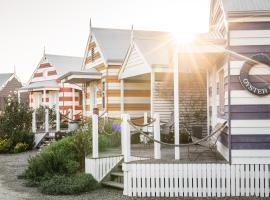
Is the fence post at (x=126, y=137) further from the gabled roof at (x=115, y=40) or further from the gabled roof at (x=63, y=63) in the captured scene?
the gabled roof at (x=63, y=63)

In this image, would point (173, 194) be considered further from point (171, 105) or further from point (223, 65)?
point (171, 105)

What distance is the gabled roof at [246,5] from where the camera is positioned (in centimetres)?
962

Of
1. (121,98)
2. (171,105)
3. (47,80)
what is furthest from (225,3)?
(47,80)

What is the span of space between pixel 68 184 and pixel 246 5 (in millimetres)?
6100

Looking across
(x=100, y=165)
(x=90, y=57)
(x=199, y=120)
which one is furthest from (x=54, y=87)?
(x=100, y=165)

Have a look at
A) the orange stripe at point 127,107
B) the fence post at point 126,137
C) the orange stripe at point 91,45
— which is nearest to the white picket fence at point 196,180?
the fence post at point 126,137

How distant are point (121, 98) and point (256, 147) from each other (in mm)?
11903

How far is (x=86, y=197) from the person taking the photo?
384 inches

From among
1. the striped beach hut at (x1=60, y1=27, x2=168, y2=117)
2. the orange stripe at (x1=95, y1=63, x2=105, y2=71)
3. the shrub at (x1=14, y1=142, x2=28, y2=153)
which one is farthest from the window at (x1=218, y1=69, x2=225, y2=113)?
the shrub at (x1=14, y1=142, x2=28, y2=153)

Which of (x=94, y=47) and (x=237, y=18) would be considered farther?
(x=94, y=47)

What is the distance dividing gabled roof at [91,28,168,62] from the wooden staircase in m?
10.1

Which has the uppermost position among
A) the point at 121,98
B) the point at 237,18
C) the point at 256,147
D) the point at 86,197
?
the point at 237,18

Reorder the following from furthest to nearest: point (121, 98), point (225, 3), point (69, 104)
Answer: point (69, 104) → point (121, 98) → point (225, 3)

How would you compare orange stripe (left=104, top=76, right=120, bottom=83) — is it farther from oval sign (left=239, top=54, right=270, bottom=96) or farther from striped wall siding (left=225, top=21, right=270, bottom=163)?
oval sign (left=239, top=54, right=270, bottom=96)
